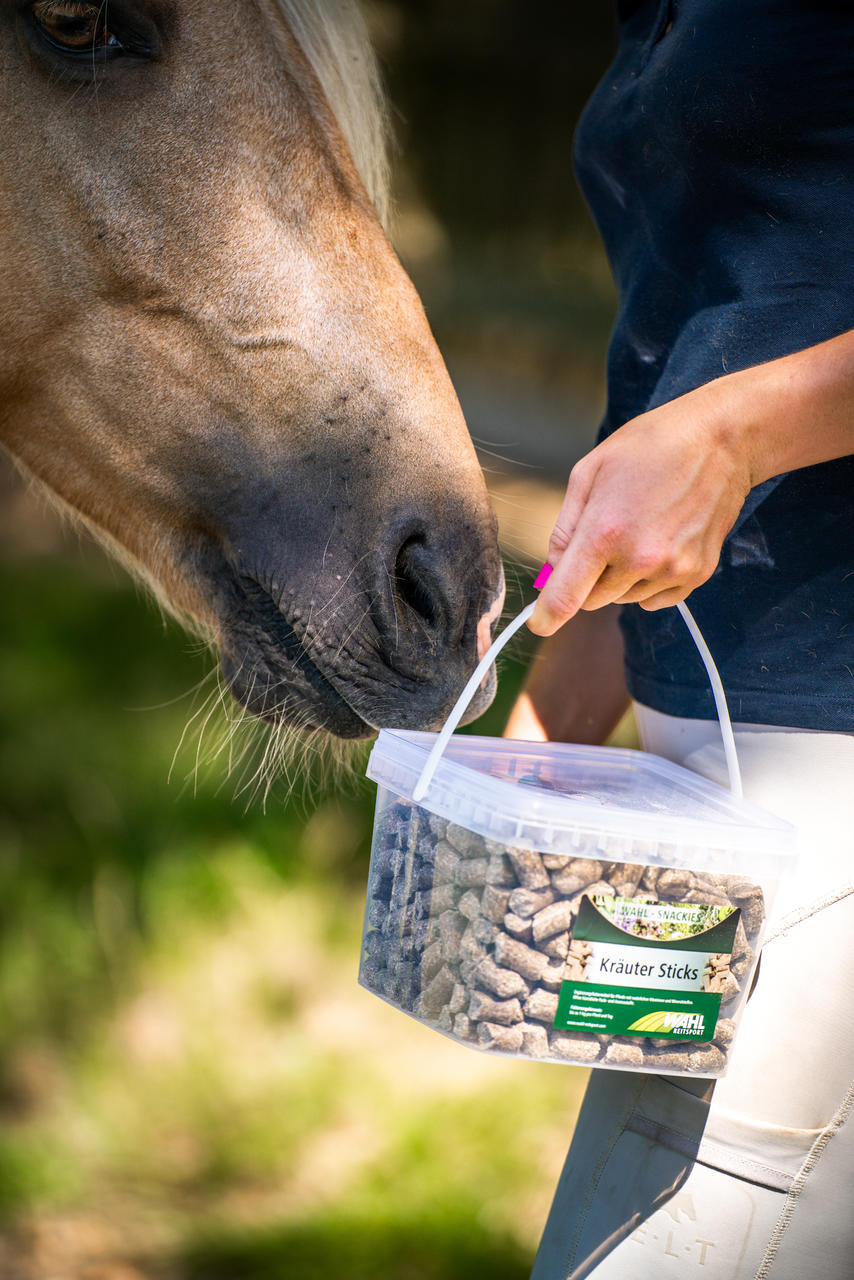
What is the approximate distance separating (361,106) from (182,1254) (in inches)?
77.6

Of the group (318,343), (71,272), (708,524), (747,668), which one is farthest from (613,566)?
(71,272)

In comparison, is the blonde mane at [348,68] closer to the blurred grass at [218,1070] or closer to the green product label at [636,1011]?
the blurred grass at [218,1070]

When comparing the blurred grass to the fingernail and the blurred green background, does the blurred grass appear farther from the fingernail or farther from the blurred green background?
the fingernail

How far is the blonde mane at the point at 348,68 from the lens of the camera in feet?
4.46

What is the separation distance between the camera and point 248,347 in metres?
1.24

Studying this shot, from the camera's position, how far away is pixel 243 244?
4.06ft

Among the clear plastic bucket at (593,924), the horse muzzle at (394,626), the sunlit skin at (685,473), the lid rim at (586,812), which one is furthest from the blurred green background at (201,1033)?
the sunlit skin at (685,473)

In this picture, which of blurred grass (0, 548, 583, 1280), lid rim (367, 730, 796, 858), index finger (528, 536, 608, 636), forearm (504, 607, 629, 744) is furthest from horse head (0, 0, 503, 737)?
blurred grass (0, 548, 583, 1280)

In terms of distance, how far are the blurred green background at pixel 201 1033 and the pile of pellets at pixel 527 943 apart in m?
0.46

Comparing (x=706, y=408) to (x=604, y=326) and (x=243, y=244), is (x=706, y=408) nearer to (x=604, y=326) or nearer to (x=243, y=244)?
(x=243, y=244)

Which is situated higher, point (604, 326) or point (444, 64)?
point (444, 64)

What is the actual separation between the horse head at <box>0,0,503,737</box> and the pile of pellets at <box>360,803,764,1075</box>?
1.19 ft

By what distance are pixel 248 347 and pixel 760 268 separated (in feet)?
1.83

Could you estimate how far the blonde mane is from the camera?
53.5 inches
